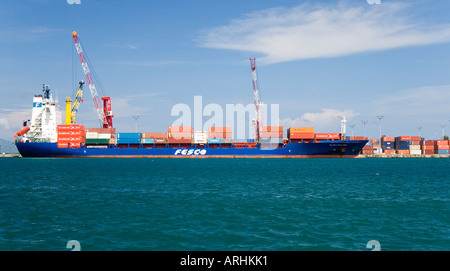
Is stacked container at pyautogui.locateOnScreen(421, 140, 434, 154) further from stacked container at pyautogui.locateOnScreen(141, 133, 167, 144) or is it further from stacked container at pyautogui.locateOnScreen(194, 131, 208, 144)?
stacked container at pyautogui.locateOnScreen(141, 133, 167, 144)

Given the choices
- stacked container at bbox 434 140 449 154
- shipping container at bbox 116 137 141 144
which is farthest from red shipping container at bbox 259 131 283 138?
stacked container at bbox 434 140 449 154

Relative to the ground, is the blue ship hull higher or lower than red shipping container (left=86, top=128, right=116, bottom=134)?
lower

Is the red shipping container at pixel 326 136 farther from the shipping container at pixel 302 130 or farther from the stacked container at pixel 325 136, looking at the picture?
the shipping container at pixel 302 130

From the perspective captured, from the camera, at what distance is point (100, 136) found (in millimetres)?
103375

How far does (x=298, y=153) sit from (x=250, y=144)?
14553mm

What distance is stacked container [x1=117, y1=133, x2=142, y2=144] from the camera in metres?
103

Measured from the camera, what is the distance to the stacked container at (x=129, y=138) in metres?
103

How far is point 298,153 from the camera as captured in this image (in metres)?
101

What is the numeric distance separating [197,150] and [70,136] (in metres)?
38.1

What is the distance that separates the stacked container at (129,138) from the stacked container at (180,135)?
935 cm

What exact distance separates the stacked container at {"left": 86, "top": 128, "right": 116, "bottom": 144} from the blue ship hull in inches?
65.4

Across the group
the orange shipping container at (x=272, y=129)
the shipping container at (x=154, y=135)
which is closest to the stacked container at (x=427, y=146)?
the orange shipping container at (x=272, y=129)

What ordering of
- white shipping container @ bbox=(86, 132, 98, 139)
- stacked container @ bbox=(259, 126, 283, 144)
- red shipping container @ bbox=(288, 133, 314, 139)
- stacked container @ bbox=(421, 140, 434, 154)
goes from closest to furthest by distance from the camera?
red shipping container @ bbox=(288, 133, 314, 139), stacked container @ bbox=(259, 126, 283, 144), white shipping container @ bbox=(86, 132, 98, 139), stacked container @ bbox=(421, 140, 434, 154)
